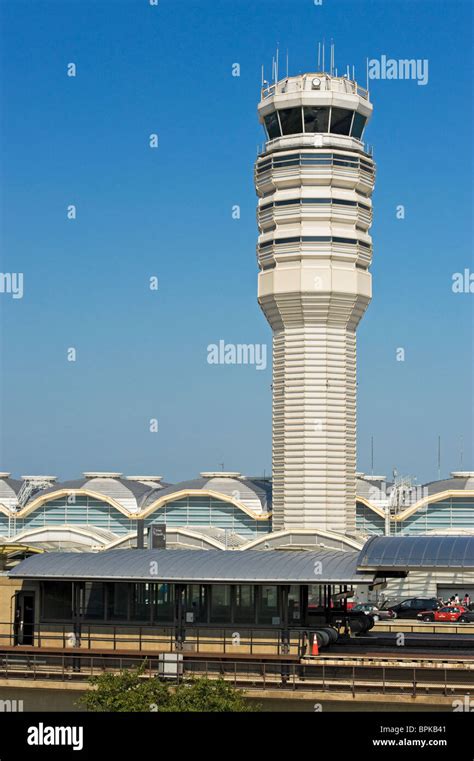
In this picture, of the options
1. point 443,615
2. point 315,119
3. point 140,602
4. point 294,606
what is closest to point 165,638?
point 140,602

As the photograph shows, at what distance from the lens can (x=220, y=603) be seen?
49.6 meters

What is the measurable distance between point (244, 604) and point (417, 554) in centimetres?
722

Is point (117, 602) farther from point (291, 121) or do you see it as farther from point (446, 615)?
point (291, 121)

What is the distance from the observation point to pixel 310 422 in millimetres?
123875

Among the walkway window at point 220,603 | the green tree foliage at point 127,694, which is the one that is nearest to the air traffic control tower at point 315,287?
the walkway window at point 220,603

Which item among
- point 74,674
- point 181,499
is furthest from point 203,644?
point 181,499

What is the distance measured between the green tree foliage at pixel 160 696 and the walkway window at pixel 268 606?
6.85 meters

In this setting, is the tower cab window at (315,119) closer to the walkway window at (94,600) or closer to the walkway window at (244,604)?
the walkway window at (94,600)

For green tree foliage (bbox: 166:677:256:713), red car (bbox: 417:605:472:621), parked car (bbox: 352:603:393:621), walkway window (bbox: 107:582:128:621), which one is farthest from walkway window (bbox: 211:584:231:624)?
red car (bbox: 417:605:472:621)

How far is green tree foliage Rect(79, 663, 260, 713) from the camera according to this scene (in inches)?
1558

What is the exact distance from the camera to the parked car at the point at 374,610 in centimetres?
8347

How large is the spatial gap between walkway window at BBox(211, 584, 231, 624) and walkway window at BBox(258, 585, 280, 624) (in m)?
1.30
